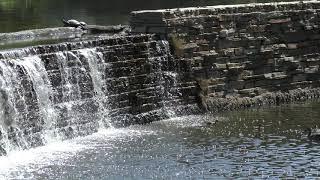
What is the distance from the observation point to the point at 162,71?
1948 centimetres

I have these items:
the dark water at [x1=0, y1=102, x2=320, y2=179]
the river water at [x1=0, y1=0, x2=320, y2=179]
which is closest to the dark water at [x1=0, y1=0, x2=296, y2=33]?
the river water at [x1=0, y1=0, x2=320, y2=179]

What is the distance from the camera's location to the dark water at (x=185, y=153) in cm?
1369

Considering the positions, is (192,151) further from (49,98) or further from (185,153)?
(49,98)

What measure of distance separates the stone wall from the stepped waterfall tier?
694 mm

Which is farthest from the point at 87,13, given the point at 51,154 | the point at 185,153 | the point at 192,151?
the point at 185,153

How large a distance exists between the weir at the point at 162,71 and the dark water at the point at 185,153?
657mm

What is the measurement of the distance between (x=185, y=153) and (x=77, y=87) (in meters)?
3.98

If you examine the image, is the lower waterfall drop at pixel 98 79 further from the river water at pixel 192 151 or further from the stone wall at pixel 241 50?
the stone wall at pixel 241 50

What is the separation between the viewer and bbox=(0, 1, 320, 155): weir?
16656 mm

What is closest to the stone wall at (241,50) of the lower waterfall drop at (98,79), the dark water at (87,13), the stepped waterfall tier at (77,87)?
the stepped waterfall tier at (77,87)

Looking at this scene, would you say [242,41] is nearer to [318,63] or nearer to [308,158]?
[318,63]

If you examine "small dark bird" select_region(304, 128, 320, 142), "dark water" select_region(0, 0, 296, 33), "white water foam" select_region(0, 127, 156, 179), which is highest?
"small dark bird" select_region(304, 128, 320, 142)

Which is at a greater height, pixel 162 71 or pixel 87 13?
pixel 162 71

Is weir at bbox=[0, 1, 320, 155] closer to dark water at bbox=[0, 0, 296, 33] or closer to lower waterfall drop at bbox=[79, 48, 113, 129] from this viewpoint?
lower waterfall drop at bbox=[79, 48, 113, 129]
